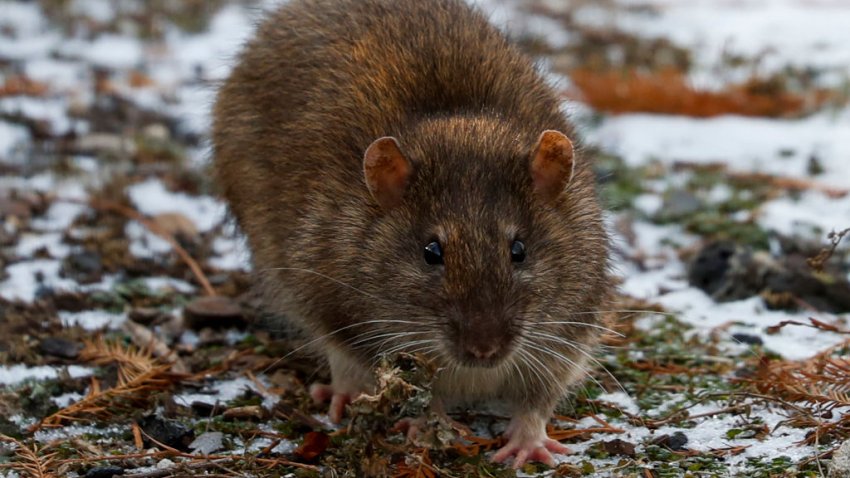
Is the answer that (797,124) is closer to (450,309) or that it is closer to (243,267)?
(243,267)

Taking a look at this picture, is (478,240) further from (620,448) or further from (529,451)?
(620,448)

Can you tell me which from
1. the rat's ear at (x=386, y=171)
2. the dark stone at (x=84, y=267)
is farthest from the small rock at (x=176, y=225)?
the rat's ear at (x=386, y=171)

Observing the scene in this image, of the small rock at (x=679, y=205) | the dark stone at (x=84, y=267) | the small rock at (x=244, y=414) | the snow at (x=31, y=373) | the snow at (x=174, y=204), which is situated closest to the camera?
the small rock at (x=244, y=414)

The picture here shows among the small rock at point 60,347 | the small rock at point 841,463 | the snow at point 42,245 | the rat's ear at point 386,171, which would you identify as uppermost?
the rat's ear at point 386,171

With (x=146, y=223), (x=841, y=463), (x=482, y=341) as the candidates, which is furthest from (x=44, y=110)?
(x=841, y=463)

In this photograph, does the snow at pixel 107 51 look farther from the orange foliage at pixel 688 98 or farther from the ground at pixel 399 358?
the orange foliage at pixel 688 98
